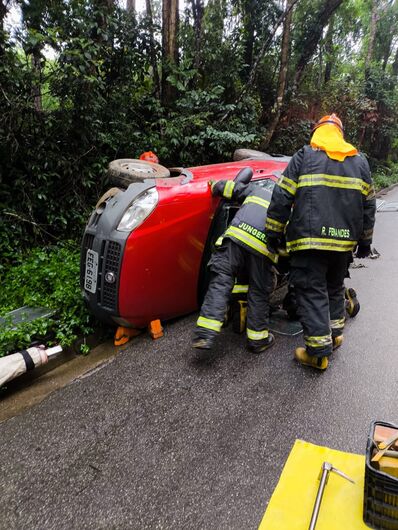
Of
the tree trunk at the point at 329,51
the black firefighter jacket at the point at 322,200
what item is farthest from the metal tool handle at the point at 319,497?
the tree trunk at the point at 329,51

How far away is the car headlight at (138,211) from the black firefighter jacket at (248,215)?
1.86 ft

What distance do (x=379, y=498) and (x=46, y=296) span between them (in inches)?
112

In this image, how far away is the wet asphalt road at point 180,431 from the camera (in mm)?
1631

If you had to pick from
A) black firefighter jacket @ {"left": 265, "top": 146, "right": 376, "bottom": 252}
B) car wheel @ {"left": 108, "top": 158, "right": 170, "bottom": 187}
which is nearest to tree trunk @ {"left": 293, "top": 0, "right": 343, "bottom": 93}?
car wheel @ {"left": 108, "top": 158, "right": 170, "bottom": 187}

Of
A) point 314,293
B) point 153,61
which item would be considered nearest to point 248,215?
point 314,293

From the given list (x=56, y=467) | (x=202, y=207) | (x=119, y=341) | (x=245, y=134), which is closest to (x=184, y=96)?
(x=245, y=134)

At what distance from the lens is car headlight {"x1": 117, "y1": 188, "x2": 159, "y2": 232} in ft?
8.64

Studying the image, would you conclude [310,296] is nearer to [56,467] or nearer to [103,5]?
[56,467]

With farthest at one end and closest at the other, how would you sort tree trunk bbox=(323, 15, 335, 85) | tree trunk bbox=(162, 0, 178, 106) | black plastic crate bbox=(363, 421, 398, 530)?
tree trunk bbox=(323, 15, 335, 85)
tree trunk bbox=(162, 0, 178, 106)
black plastic crate bbox=(363, 421, 398, 530)

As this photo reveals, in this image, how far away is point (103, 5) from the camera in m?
4.54

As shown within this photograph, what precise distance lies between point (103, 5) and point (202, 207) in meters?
3.40

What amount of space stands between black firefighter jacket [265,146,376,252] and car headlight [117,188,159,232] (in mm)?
891

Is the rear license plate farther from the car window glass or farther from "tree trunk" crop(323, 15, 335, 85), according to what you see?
"tree trunk" crop(323, 15, 335, 85)

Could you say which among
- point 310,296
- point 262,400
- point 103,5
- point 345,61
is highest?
point 345,61
